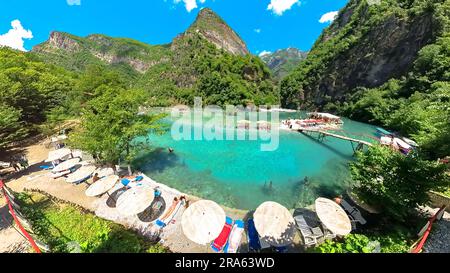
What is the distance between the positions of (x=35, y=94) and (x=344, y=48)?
86825 mm

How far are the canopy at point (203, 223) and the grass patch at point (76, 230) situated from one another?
184 centimetres

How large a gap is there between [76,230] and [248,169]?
49.4 feet

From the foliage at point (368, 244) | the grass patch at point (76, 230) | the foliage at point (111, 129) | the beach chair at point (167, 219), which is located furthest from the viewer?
the foliage at point (111, 129)

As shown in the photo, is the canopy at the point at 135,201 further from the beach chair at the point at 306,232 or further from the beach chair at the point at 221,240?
the beach chair at the point at 306,232

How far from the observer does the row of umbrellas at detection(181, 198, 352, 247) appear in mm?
8672

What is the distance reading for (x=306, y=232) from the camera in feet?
33.8

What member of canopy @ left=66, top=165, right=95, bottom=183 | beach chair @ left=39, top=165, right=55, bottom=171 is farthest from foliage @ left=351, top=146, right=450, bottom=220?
beach chair @ left=39, top=165, right=55, bottom=171

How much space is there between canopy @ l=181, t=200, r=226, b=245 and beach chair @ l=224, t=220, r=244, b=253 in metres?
1.32

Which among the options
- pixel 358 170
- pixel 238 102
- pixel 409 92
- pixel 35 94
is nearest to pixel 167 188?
pixel 358 170

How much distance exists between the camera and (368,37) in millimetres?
62781

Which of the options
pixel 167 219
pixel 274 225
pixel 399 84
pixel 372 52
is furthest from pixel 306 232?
pixel 372 52

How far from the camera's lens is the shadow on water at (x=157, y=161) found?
19388 mm

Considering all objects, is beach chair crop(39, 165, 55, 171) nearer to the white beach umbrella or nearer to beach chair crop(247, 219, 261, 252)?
the white beach umbrella

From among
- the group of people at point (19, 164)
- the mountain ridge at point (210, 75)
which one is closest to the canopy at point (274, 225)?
the group of people at point (19, 164)
